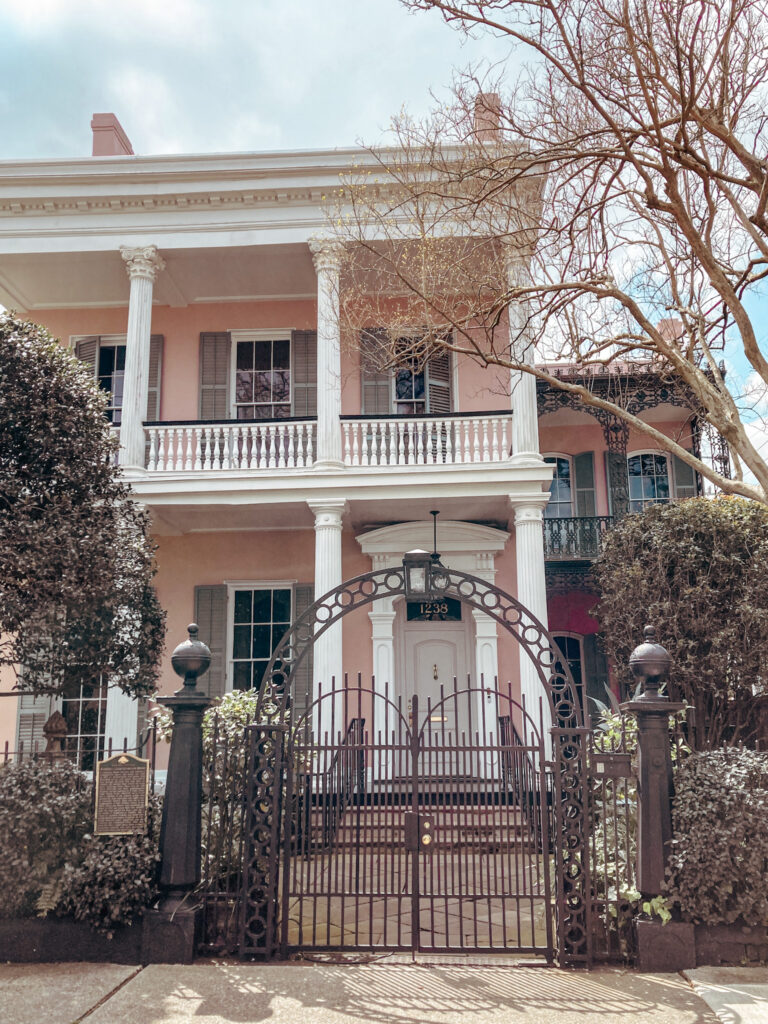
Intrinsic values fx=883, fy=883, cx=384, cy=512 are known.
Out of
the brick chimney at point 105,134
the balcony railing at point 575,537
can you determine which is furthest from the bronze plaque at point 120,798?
the brick chimney at point 105,134

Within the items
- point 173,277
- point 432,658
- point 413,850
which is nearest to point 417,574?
point 413,850

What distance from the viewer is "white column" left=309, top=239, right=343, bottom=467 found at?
12.0 meters

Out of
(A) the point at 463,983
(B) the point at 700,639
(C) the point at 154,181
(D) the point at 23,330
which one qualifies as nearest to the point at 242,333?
(C) the point at 154,181

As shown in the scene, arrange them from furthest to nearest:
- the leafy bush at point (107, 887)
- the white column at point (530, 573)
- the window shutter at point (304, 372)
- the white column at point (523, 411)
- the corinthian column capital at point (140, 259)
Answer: the window shutter at point (304, 372) < the corinthian column capital at point (140, 259) < the white column at point (523, 411) < the white column at point (530, 573) < the leafy bush at point (107, 887)

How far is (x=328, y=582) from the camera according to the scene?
11477 millimetres

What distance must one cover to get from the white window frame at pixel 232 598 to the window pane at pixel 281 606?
88 millimetres

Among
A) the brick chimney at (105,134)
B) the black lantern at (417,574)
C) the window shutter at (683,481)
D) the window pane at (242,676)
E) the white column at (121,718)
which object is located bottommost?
the white column at (121,718)

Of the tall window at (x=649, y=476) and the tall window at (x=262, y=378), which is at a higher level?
the tall window at (x=262, y=378)

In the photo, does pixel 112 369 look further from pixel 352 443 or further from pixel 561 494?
pixel 561 494

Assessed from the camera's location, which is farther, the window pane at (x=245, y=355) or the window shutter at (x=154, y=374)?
the window pane at (x=245, y=355)

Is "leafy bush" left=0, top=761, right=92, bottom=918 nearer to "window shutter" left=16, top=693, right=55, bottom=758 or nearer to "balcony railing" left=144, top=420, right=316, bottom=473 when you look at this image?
"balcony railing" left=144, top=420, right=316, bottom=473

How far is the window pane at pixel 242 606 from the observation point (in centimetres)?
1361

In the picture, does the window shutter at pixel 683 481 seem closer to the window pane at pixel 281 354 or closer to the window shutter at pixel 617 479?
the window shutter at pixel 617 479

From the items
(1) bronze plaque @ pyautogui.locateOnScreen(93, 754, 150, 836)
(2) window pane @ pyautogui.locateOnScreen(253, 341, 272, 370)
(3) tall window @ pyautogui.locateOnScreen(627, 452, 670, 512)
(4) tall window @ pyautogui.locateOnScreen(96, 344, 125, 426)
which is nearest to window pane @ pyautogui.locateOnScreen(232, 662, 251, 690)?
(4) tall window @ pyautogui.locateOnScreen(96, 344, 125, 426)
